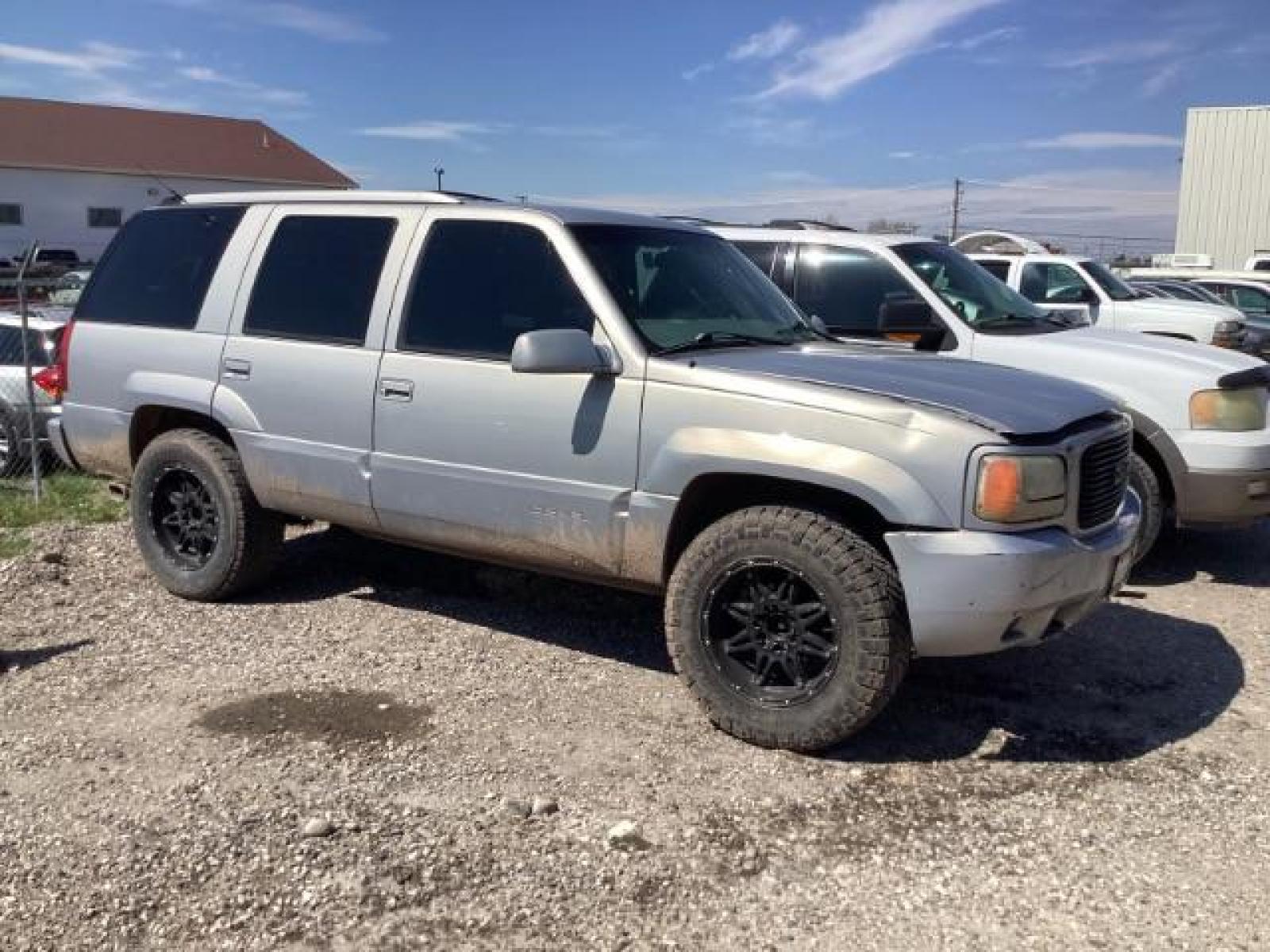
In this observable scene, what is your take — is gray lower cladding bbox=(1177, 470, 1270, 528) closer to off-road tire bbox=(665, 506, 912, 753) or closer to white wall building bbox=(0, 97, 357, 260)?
off-road tire bbox=(665, 506, 912, 753)

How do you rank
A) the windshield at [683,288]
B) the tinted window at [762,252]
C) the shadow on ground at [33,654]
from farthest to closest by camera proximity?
1. the tinted window at [762,252]
2. the shadow on ground at [33,654]
3. the windshield at [683,288]

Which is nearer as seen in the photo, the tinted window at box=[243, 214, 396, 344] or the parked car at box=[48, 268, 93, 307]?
the tinted window at box=[243, 214, 396, 344]

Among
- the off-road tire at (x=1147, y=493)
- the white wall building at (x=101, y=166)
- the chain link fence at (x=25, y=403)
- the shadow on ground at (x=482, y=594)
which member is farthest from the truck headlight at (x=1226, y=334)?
the white wall building at (x=101, y=166)

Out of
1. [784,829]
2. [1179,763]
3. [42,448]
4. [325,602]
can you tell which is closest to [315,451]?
[325,602]

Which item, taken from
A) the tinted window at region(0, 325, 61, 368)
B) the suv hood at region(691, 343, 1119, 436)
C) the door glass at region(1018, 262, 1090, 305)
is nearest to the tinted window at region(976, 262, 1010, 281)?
the door glass at region(1018, 262, 1090, 305)

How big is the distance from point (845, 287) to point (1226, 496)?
8.64 feet

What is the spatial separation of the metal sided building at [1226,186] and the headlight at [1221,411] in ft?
115

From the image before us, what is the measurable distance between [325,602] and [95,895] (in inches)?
109

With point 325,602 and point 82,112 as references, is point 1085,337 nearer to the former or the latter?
point 325,602

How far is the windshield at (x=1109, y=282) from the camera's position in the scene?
41.9 ft

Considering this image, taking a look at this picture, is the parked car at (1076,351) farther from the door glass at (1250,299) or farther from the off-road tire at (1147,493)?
the door glass at (1250,299)

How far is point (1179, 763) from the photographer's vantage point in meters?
4.26

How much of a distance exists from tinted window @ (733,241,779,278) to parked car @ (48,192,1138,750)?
241 centimetres

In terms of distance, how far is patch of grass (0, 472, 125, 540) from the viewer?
7816 millimetres
